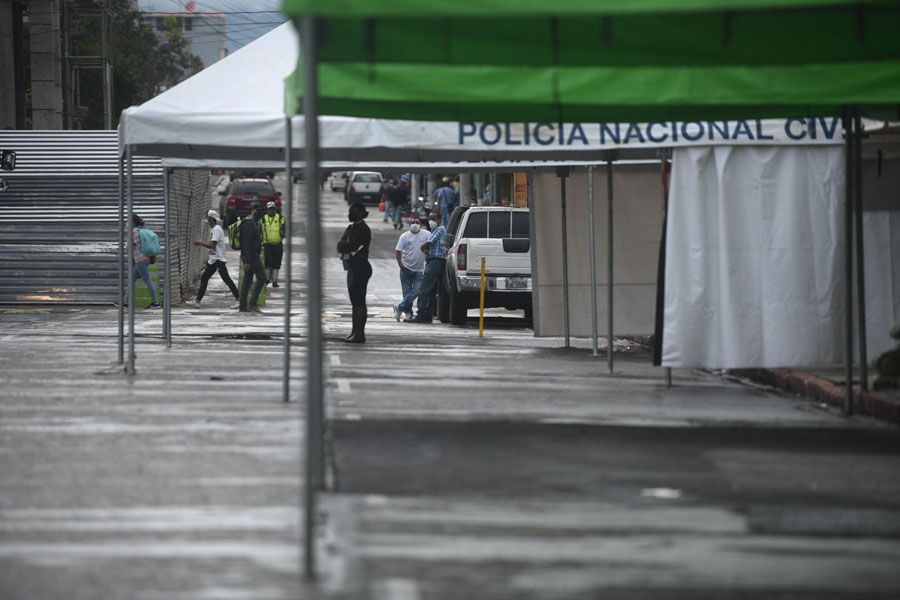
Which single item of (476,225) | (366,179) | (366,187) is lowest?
(476,225)

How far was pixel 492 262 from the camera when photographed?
26375 millimetres

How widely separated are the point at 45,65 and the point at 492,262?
24817 millimetres

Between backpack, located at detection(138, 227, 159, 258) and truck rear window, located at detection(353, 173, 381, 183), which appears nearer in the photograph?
backpack, located at detection(138, 227, 159, 258)

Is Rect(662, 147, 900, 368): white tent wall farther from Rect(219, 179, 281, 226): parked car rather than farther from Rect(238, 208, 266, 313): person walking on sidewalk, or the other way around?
Rect(219, 179, 281, 226): parked car

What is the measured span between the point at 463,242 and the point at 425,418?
46.6ft

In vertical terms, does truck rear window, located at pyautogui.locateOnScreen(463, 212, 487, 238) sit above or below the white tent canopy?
below

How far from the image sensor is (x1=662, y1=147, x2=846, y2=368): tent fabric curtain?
14430 mm

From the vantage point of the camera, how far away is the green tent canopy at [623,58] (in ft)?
33.5

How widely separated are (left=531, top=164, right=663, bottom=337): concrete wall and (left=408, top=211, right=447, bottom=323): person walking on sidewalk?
23.3 feet

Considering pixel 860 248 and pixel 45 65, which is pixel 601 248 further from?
pixel 45 65

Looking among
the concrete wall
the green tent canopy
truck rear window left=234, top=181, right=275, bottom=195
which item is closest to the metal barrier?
the concrete wall

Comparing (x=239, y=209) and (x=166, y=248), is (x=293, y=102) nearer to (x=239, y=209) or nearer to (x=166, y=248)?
(x=166, y=248)

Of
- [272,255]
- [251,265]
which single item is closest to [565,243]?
[251,265]

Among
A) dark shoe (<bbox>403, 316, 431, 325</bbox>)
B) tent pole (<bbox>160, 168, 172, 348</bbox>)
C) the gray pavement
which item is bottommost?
the gray pavement
